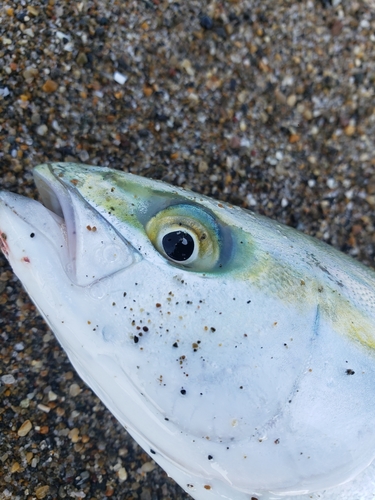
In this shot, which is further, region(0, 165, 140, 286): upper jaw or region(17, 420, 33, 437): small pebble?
region(17, 420, 33, 437): small pebble

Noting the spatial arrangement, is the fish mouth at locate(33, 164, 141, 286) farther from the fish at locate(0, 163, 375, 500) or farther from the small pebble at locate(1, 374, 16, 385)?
the small pebble at locate(1, 374, 16, 385)

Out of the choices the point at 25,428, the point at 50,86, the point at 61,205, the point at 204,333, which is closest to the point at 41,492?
the point at 25,428

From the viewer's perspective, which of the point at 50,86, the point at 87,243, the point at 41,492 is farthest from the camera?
the point at 50,86

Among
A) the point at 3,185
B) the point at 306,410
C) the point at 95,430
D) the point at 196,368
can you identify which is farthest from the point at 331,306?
the point at 3,185

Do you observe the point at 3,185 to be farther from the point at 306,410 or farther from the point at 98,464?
the point at 306,410

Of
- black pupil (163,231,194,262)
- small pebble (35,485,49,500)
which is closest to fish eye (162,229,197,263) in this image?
black pupil (163,231,194,262)

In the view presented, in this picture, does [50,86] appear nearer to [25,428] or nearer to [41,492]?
[25,428]

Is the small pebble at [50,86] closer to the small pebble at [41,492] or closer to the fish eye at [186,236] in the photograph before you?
the fish eye at [186,236]
